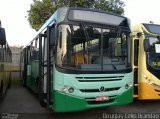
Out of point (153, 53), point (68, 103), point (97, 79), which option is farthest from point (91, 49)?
point (153, 53)

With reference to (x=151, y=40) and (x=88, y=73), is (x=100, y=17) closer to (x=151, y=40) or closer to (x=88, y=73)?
(x=88, y=73)

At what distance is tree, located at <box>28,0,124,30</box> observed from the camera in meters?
22.4

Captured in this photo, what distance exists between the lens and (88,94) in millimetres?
7715

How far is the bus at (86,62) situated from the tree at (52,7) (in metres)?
14.1

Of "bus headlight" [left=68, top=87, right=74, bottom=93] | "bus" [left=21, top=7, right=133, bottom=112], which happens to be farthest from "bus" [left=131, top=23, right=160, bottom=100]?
"bus headlight" [left=68, top=87, right=74, bottom=93]

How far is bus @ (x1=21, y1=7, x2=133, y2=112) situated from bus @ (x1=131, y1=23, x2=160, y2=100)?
5.49 feet

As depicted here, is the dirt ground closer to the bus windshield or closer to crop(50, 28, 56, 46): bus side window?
the bus windshield

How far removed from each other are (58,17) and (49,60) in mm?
1236

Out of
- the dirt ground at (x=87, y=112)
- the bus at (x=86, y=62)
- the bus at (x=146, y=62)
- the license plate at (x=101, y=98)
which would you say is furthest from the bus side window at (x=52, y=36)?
the bus at (x=146, y=62)

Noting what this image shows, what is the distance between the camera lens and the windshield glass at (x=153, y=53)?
1026cm

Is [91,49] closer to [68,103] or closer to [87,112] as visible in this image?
[68,103]

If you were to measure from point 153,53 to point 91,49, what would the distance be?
135 inches

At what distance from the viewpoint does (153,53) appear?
10344 mm

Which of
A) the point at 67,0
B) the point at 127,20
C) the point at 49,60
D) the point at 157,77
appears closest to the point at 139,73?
the point at 157,77
